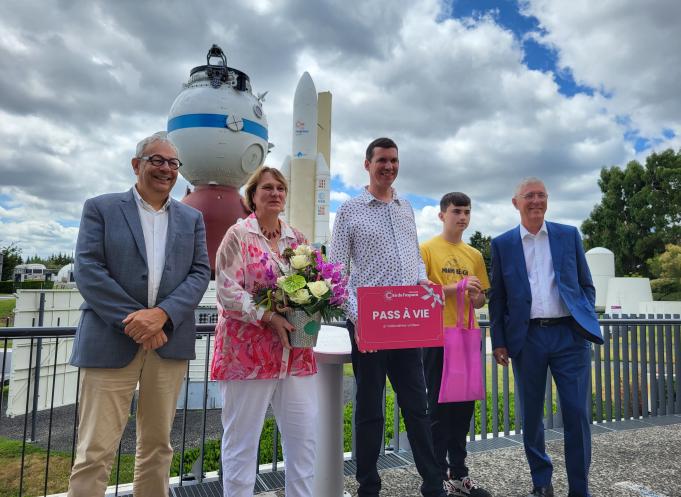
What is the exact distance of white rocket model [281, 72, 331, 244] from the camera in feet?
81.1

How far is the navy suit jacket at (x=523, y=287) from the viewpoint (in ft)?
10.2

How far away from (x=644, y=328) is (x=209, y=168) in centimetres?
818

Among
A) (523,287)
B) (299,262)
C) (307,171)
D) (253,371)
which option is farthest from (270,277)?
(307,171)

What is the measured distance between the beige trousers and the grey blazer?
81 millimetres

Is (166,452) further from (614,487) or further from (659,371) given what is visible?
(659,371)

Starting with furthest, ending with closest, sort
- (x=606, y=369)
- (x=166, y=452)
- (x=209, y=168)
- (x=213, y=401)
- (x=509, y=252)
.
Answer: (x=209, y=168) < (x=213, y=401) < (x=606, y=369) < (x=509, y=252) < (x=166, y=452)

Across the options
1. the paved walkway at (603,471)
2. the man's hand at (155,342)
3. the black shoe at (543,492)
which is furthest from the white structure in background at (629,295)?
the man's hand at (155,342)

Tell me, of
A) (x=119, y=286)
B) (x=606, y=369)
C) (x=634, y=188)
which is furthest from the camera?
(x=634, y=188)

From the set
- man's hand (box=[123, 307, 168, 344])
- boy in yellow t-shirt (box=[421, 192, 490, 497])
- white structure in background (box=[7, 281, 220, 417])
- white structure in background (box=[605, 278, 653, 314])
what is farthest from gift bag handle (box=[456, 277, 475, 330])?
white structure in background (box=[605, 278, 653, 314])

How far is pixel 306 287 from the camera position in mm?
2273

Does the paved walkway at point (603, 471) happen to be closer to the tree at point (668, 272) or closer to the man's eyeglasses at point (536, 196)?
the man's eyeglasses at point (536, 196)

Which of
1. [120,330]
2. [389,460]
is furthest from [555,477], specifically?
[120,330]

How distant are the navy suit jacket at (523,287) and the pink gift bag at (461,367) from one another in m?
0.33

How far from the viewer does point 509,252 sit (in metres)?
3.33
